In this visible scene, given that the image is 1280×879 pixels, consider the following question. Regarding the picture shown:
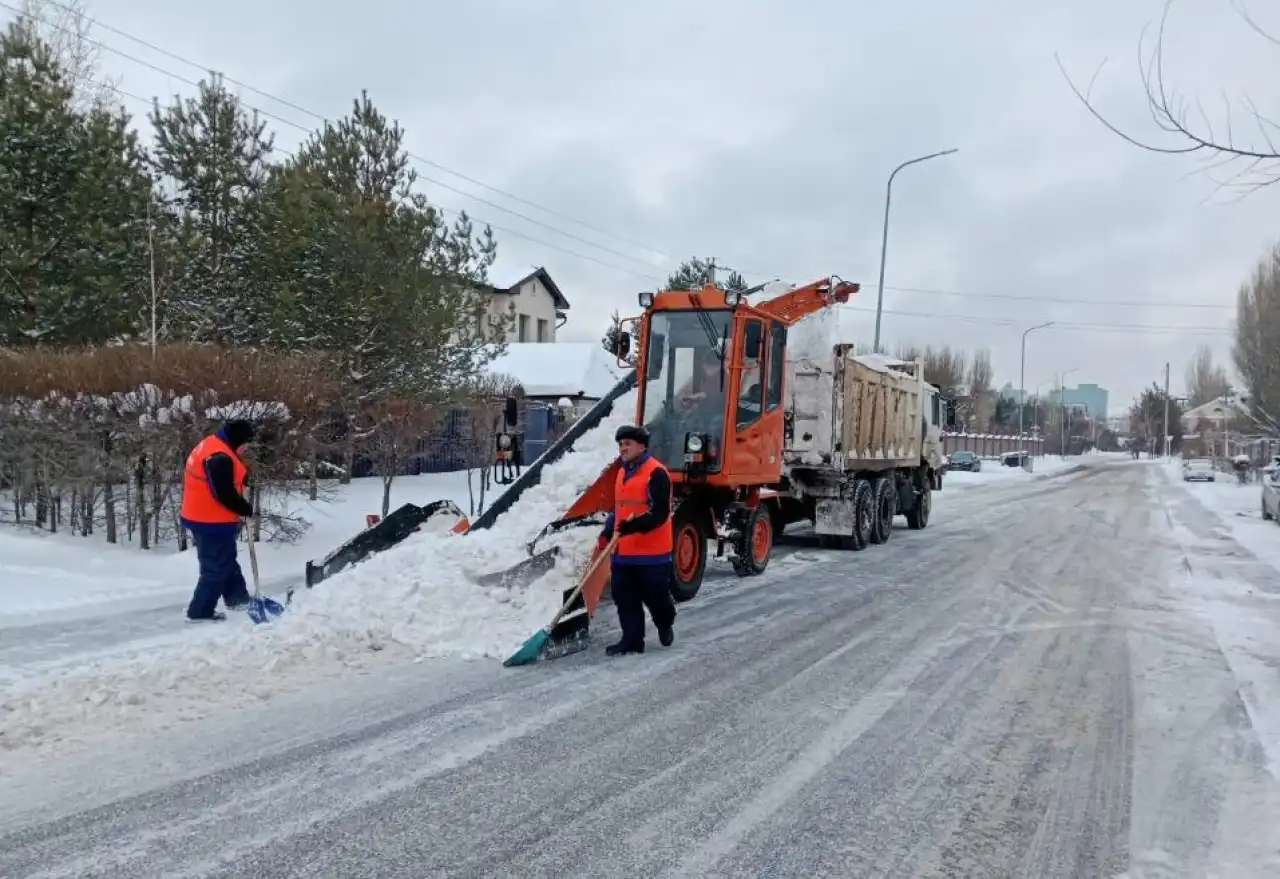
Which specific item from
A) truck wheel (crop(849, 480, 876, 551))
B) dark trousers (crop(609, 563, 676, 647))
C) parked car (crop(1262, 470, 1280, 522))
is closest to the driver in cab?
dark trousers (crop(609, 563, 676, 647))

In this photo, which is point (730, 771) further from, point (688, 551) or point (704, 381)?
point (704, 381)

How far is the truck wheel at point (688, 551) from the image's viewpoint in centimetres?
965

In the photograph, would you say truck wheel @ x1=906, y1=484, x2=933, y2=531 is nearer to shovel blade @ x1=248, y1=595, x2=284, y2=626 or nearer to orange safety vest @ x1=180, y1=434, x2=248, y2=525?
shovel blade @ x1=248, y1=595, x2=284, y2=626

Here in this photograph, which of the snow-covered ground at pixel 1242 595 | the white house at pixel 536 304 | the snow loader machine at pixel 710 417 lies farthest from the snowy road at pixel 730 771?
the white house at pixel 536 304

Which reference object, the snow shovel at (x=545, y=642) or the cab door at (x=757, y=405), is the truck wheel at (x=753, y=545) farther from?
the snow shovel at (x=545, y=642)

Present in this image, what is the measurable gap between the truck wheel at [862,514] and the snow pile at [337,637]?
5729mm

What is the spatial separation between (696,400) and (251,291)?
34.4 ft

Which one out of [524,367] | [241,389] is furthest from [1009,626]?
[524,367]

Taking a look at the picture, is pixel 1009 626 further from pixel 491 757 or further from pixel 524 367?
pixel 524 367

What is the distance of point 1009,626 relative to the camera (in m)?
8.98

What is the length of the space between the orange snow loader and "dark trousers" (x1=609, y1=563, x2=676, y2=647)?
7.57 feet

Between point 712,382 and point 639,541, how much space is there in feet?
12.0

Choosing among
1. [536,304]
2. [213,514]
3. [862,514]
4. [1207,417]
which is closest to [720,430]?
[213,514]

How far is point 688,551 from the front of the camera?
32.6 ft
